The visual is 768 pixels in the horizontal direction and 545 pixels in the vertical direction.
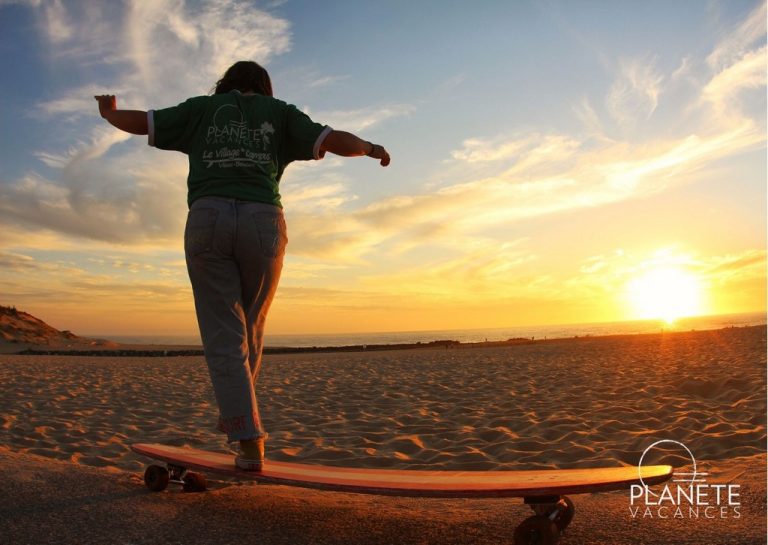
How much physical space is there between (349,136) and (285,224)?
1.85 feet

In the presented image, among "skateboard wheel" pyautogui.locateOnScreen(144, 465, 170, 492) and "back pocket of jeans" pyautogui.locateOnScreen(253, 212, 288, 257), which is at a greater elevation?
"back pocket of jeans" pyautogui.locateOnScreen(253, 212, 288, 257)

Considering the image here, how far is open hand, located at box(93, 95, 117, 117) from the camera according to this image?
2.74m

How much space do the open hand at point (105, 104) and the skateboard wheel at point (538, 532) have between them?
9.05 feet

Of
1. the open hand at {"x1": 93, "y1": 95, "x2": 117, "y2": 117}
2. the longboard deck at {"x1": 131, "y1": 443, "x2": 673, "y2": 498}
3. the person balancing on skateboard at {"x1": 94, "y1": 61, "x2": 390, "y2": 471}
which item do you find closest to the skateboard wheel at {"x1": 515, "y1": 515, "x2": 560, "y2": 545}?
the longboard deck at {"x1": 131, "y1": 443, "x2": 673, "y2": 498}

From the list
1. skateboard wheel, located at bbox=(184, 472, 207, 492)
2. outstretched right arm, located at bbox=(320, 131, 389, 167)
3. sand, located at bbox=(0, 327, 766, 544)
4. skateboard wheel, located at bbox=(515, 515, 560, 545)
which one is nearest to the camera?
skateboard wheel, located at bbox=(515, 515, 560, 545)

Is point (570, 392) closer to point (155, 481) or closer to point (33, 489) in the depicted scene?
point (155, 481)

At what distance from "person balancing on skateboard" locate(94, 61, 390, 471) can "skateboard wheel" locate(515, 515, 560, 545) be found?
1252 mm

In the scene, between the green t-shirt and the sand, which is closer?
the sand

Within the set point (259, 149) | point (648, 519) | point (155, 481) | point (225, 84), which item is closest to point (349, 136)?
point (259, 149)

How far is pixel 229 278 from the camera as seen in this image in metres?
2.61

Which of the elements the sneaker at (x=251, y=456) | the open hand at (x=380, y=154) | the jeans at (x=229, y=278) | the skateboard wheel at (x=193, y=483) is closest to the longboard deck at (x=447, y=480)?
the sneaker at (x=251, y=456)

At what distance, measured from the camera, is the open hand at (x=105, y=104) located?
2.74 meters

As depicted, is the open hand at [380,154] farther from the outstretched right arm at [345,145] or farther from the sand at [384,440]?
the sand at [384,440]

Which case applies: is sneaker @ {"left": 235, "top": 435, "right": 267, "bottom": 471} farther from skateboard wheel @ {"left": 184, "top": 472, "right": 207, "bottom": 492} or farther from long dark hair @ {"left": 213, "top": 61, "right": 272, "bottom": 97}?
long dark hair @ {"left": 213, "top": 61, "right": 272, "bottom": 97}
